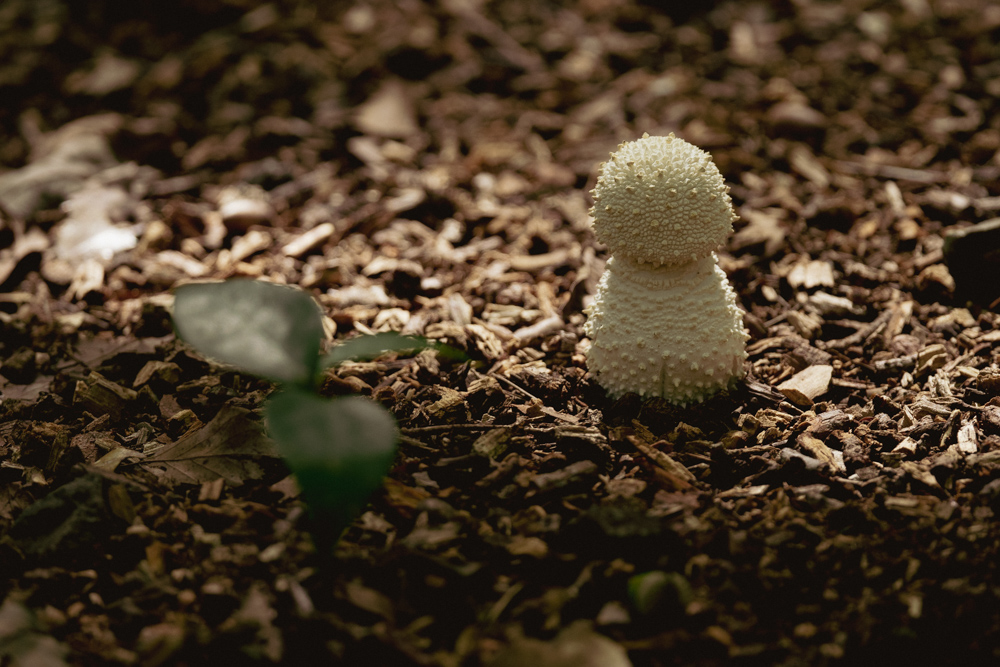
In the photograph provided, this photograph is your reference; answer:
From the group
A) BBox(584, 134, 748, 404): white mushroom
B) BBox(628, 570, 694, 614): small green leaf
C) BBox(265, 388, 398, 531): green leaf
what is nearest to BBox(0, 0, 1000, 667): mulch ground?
BBox(628, 570, 694, 614): small green leaf

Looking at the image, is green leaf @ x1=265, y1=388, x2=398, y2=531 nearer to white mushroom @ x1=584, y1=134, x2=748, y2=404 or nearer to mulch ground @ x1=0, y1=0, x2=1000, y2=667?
mulch ground @ x1=0, y1=0, x2=1000, y2=667

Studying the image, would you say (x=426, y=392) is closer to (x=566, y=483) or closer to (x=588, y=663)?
(x=566, y=483)

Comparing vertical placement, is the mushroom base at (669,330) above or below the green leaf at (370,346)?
below

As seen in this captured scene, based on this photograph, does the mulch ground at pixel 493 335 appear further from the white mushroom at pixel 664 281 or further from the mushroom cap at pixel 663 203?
the mushroom cap at pixel 663 203

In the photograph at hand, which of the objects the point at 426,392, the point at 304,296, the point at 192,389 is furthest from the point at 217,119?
the point at 304,296

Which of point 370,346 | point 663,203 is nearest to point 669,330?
point 663,203

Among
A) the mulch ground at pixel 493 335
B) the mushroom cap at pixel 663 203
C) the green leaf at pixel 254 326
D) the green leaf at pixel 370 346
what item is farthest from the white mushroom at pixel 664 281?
the green leaf at pixel 254 326

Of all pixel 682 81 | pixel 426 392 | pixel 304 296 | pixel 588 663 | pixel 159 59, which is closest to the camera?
pixel 588 663
